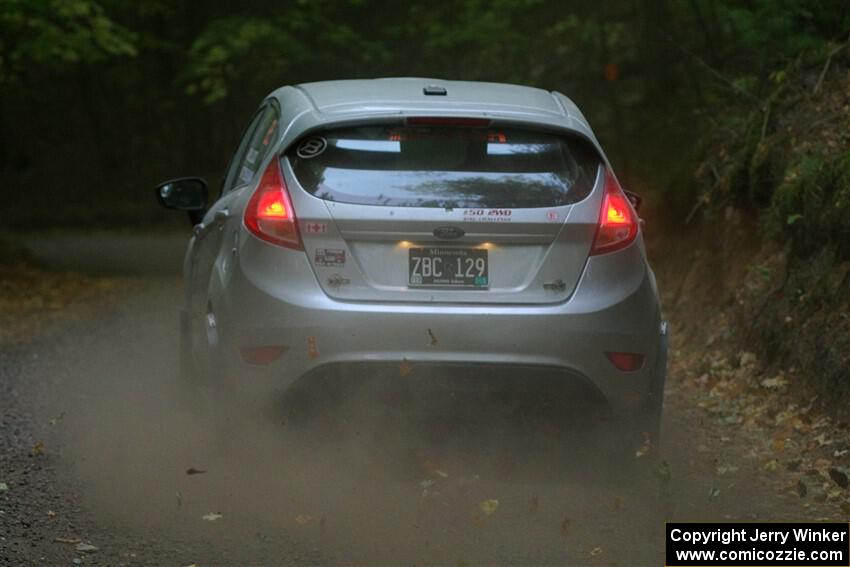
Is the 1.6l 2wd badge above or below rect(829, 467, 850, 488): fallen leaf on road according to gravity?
above

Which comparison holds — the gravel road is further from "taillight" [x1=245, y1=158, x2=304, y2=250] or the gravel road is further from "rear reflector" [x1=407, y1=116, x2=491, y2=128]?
"rear reflector" [x1=407, y1=116, x2=491, y2=128]

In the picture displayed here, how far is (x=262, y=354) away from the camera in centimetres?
669

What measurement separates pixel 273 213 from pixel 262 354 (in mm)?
608

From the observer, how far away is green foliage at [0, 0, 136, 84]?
19219 mm

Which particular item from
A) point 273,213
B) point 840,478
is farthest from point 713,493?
point 273,213

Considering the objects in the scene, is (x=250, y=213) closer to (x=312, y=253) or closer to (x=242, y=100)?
(x=312, y=253)

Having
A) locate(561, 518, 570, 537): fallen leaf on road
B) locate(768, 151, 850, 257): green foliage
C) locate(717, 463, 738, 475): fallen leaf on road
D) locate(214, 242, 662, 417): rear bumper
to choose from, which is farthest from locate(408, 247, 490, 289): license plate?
locate(768, 151, 850, 257): green foliage

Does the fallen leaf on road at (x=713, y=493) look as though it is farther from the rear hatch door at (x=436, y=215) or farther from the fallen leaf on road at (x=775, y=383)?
the fallen leaf on road at (x=775, y=383)

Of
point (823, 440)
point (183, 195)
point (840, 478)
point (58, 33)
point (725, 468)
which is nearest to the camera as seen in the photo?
point (840, 478)

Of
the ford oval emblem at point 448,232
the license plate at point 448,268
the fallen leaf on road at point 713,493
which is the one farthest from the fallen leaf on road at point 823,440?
the ford oval emblem at point 448,232

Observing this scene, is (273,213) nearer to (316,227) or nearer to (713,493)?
(316,227)

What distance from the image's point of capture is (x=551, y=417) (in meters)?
6.88

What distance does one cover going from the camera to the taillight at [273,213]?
6.68 metres

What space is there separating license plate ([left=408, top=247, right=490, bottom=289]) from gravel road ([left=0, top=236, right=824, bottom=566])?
0.73 meters
